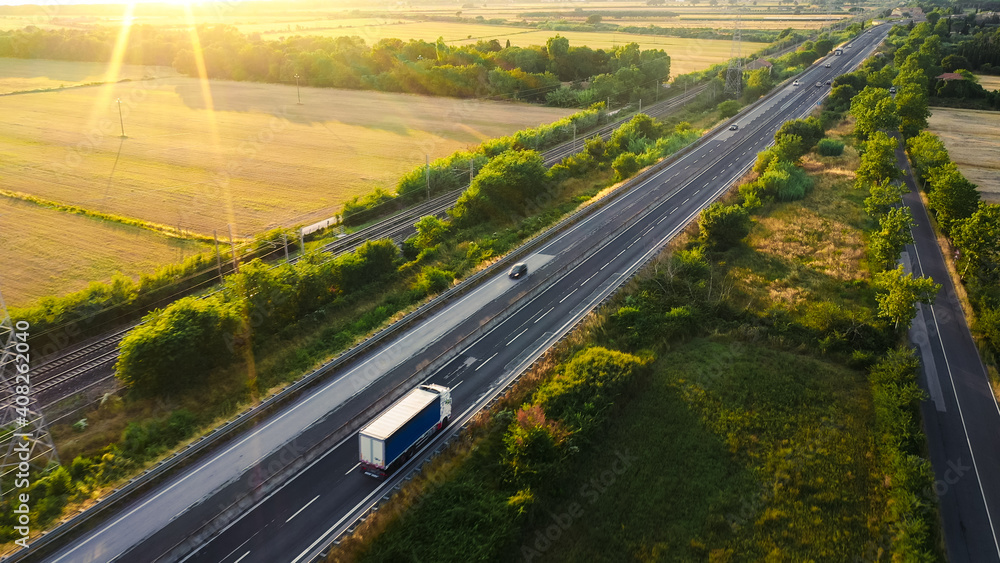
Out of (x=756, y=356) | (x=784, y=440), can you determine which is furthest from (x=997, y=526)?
(x=756, y=356)

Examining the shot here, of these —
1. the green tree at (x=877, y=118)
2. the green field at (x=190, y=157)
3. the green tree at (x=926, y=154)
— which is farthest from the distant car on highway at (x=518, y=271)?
the green tree at (x=877, y=118)

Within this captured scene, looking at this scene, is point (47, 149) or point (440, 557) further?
point (47, 149)

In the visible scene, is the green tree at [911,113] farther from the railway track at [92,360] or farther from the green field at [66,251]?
the green field at [66,251]

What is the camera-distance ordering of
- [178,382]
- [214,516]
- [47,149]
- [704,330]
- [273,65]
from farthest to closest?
[273,65]
[47,149]
[704,330]
[178,382]
[214,516]

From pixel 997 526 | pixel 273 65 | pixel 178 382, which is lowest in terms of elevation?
pixel 997 526

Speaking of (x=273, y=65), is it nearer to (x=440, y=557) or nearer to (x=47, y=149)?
(x=47, y=149)

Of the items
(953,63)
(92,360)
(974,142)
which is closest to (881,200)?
(974,142)

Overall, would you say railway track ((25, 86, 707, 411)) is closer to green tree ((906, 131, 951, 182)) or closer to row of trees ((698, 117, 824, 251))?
row of trees ((698, 117, 824, 251))

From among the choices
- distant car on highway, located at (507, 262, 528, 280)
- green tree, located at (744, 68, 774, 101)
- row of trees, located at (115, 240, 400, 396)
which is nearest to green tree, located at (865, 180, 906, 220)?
distant car on highway, located at (507, 262, 528, 280)
